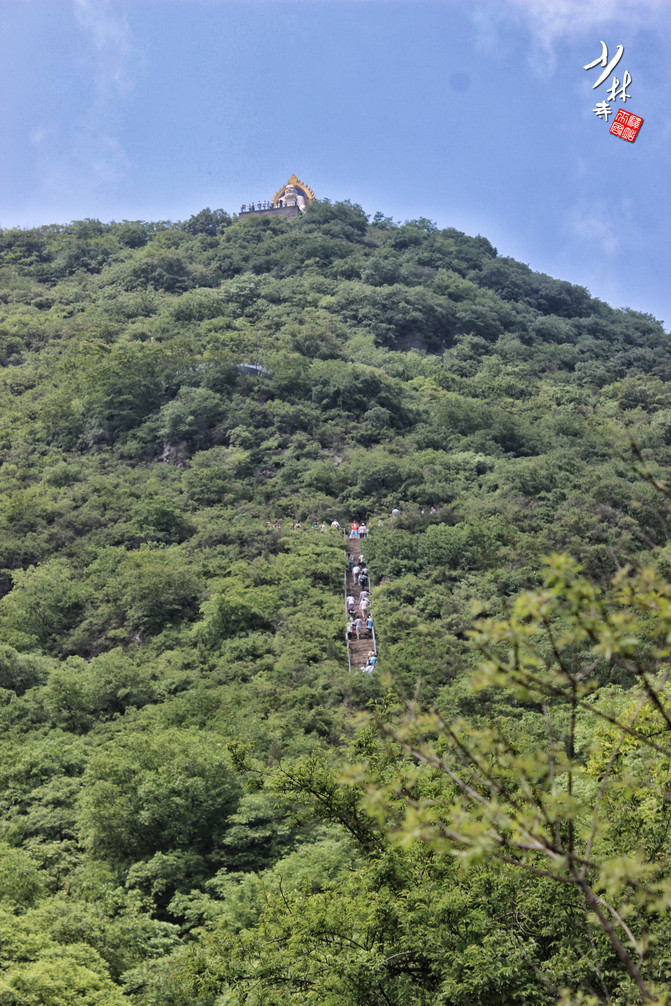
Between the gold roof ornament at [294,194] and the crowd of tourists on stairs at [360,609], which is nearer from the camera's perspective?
the crowd of tourists on stairs at [360,609]

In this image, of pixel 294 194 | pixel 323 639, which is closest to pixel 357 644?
pixel 323 639

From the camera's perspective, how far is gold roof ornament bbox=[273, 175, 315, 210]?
78.8 metres

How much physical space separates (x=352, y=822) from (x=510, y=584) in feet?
54.1

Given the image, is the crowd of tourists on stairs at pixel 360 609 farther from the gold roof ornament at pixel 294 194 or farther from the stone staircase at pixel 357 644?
the gold roof ornament at pixel 294 194

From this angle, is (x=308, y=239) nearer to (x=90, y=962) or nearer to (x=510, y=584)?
(x=510, y=584)

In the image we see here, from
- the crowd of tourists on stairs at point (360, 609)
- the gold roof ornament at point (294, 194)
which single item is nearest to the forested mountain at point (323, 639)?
the crowd of tourists on stairs at point (360, 609)

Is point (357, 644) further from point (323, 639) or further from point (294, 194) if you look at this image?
point (294, 194)

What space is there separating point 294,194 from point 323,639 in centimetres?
6623

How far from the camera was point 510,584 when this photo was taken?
971 inches

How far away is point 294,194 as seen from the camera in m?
79.3

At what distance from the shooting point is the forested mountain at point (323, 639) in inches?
189

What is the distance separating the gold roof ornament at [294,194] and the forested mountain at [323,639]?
18605mm

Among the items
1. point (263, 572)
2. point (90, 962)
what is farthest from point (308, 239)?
point (90, 962)

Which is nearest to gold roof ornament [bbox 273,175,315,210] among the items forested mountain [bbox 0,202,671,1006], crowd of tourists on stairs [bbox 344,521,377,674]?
forested mountain [bbox 0,202,671,1006]
